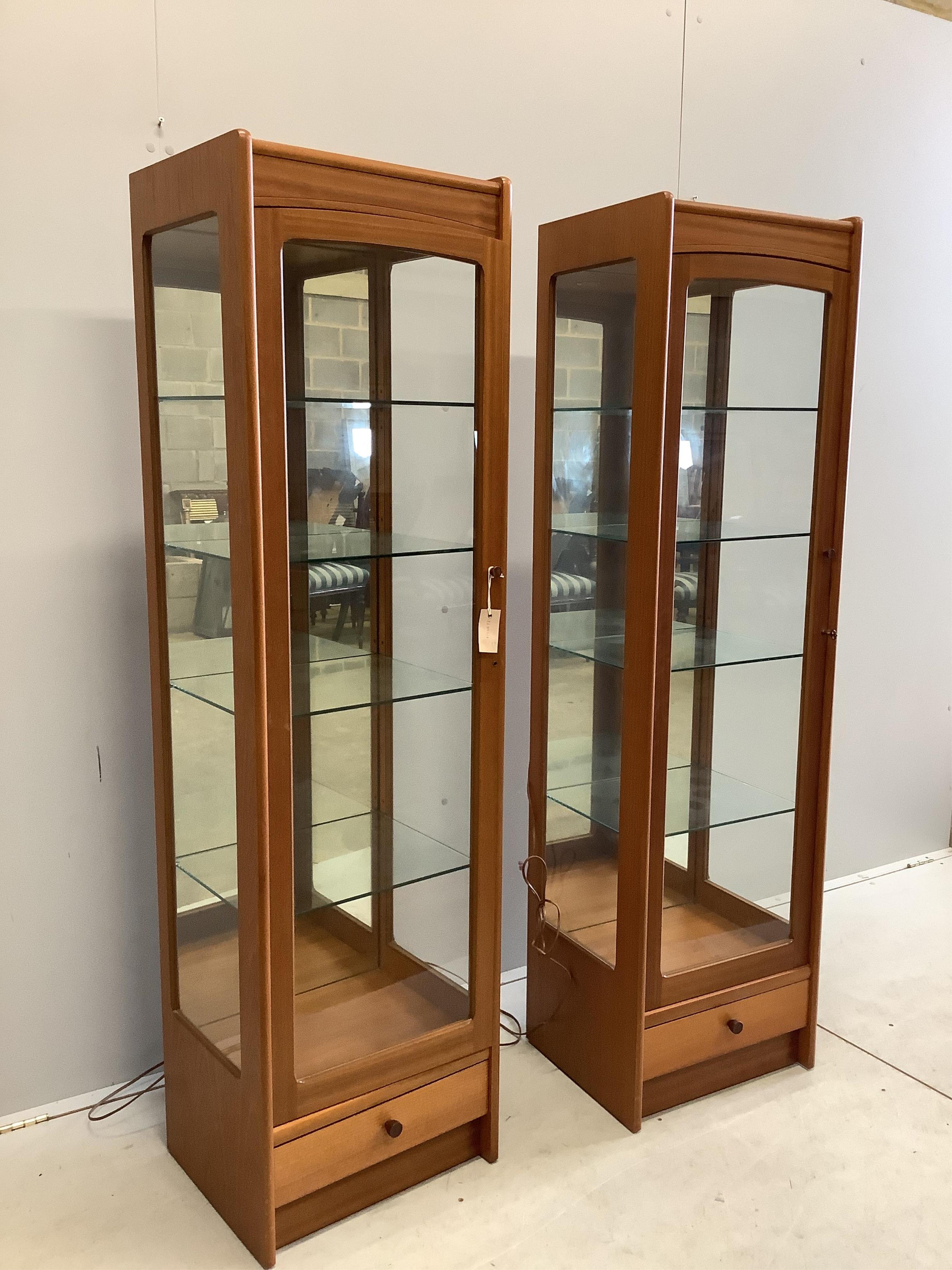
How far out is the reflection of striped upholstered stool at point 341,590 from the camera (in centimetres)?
207

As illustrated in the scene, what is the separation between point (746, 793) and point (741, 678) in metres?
0.29

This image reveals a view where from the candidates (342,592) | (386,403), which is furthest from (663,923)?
(386,403)

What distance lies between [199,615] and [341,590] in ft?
0.90

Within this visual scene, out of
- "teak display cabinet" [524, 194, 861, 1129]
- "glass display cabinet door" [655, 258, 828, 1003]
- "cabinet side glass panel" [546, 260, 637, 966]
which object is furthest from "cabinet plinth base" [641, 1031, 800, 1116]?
"cabinet side glass panel" [546, 260, 637, 966]

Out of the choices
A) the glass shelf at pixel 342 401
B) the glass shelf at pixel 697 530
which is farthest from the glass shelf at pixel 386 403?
the glass shelf at pixel 697 530

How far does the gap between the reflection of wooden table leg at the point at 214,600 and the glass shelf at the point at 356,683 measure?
88 millimetres

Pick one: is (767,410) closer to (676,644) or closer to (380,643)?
(676,644)

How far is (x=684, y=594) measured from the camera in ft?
7.89

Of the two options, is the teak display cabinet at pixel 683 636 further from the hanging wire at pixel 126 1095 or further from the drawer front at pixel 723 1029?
the hanging wire at pixel 126 1095

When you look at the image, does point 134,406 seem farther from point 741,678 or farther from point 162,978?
point 741,678

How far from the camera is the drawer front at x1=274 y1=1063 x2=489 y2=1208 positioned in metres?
2.05

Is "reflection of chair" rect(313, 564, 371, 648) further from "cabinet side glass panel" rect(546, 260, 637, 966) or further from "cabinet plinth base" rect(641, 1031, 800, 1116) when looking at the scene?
"cabinet plinth base" rect(641, 1031, 800, 1116)

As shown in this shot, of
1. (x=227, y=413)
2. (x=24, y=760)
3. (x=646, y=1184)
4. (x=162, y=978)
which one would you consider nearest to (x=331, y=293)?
(x=227, y=413)

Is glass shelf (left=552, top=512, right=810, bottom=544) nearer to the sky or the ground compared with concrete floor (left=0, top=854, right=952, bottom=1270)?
nearer to the sky
